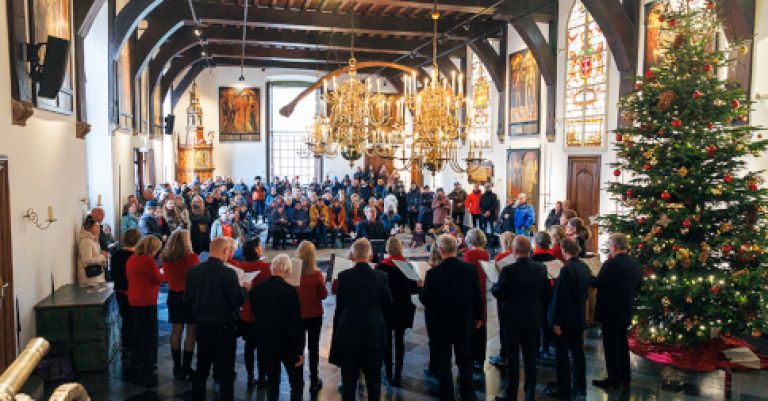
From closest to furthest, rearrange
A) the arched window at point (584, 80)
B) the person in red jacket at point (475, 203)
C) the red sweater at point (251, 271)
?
the red sweater at point (251, 271), the arched window at point (584, 80), the person in red jacket at point (475, 203)

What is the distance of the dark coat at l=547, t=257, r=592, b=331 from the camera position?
4.84 meters

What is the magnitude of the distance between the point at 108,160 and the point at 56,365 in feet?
16.8

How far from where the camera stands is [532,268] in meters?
4.56

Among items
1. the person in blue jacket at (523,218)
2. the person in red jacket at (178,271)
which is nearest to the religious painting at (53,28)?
the person in red jacket at (178,271)

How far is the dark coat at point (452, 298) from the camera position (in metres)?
4.42

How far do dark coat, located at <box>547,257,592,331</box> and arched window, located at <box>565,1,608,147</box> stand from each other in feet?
21.7

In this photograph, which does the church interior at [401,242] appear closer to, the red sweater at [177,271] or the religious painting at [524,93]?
the red sweater at [177,271]

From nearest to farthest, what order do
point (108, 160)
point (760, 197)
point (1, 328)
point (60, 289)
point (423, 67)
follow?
point (1, 328), point (760, 197), point (60, 289), point (108, 160), point (423, 67)

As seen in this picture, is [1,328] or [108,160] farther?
[108,160]

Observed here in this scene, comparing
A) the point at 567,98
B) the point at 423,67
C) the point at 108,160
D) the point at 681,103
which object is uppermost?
the point at 423,67

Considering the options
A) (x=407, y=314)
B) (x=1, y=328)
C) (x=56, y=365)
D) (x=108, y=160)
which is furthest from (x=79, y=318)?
(x=108, y=160)

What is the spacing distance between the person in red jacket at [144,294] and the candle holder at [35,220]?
102 cm

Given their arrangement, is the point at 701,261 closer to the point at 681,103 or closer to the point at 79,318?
the point at 681,103

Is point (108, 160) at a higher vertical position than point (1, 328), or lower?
higher
